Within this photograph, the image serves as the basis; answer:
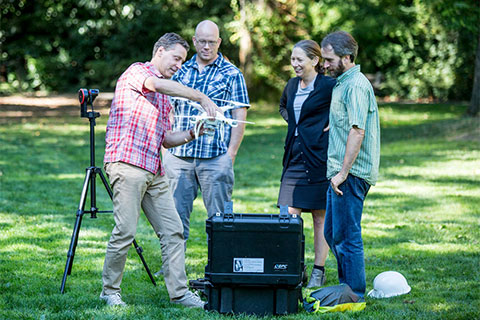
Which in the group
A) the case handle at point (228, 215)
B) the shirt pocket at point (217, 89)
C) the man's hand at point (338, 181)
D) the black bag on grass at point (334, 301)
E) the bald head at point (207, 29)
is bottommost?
the black bag on grass at point (334, 301)

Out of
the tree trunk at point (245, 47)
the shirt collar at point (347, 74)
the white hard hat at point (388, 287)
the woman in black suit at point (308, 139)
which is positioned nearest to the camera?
the shirt collar at point (347, 74)

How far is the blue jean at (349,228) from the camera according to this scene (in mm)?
4902

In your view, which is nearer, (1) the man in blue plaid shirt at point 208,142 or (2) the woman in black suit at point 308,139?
(2) the woman in black suit at point 308,139

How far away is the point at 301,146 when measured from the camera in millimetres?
5645

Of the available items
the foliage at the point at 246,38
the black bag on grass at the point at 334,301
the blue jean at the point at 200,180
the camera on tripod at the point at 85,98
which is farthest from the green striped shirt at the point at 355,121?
the foliage at the point at 246,38

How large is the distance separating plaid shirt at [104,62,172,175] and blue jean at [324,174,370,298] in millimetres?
1341

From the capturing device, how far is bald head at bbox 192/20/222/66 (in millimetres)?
5609

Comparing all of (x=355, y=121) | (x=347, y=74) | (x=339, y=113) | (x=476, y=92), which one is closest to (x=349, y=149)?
(x=355, y=121)

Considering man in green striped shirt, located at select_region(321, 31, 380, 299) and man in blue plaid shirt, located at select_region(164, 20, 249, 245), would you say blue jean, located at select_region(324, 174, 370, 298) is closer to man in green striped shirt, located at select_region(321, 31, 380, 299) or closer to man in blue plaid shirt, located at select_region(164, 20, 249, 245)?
man in green striped shirt, located at select_region(321, 31, 380, 299)

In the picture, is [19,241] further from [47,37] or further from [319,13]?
[47,37]

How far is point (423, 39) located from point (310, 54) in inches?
1032

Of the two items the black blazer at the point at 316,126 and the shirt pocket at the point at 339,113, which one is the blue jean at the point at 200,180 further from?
the shirt pocket at the point at 339,113

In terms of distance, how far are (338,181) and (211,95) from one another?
1.46 m

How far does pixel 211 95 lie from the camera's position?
5727 millimetres
